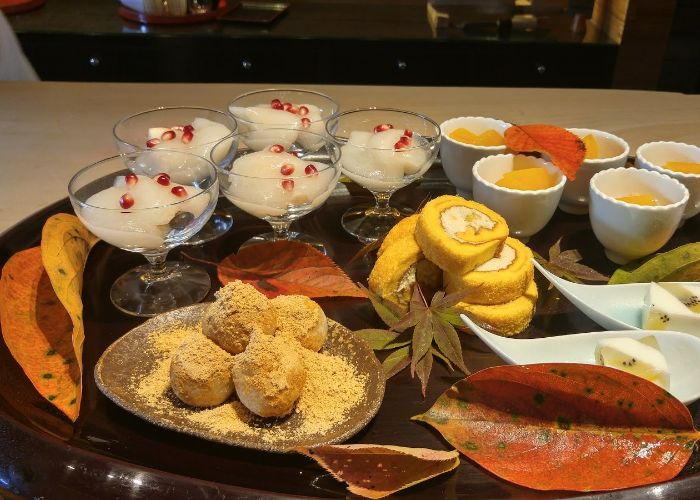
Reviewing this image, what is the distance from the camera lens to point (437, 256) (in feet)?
4.32

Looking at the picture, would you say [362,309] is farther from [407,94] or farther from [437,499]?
[407,94]

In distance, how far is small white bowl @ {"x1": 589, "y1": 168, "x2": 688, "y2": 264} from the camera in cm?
146

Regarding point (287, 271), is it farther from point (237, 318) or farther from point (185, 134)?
point (185, 134)

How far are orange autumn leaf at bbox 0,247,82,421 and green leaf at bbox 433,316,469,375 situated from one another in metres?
0.64

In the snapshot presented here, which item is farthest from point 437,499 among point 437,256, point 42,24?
point 42,24

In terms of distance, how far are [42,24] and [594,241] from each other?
3251 mm

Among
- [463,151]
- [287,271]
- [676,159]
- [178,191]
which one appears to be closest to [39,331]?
[178,191]

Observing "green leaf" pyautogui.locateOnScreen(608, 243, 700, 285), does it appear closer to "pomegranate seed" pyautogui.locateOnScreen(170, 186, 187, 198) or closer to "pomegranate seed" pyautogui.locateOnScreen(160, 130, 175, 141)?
"pomegranate seed" pyautogui.locateOnScreen(170, 186, 187, 198)

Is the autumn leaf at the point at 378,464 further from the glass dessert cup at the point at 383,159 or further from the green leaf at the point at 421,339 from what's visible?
the glass dessert cup at the point at 383,159

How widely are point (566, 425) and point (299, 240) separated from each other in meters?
0.82

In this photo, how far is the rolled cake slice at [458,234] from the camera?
129 centimetres

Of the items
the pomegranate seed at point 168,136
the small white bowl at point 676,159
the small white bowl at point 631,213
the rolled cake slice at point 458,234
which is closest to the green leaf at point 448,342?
the rolled cake slice at point 458,234

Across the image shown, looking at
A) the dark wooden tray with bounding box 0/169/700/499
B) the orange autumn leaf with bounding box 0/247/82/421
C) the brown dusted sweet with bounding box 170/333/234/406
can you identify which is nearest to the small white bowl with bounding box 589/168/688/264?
the dark wooden tray with bounding box 0/169/700/499

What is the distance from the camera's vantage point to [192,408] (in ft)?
3.58
